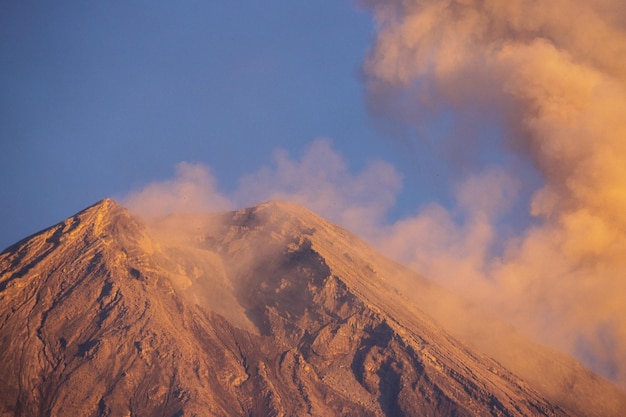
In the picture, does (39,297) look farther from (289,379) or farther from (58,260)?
(289,379)

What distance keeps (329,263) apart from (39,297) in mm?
40940

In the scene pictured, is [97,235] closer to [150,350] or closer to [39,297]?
[39,297]

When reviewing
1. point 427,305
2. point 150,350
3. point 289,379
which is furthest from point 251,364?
point 427,305

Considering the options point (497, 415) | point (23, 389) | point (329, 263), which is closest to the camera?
point (23, 389)

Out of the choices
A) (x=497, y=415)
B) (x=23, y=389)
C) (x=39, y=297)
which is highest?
(x=497, y=415)

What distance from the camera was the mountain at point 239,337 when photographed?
370 feet

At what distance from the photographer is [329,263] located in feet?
459

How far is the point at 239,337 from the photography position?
12888cm

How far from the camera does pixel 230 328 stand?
13025 cm

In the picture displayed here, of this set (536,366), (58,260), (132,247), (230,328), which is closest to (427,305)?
(536,366)

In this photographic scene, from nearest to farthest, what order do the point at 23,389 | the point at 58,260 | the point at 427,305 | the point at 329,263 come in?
1. the point at 23,389
2. the point at 58,260
3. the point at 329,263
4. the point at 427,305

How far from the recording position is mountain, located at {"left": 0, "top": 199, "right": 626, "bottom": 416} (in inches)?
4434

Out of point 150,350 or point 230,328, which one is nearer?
point 150,350

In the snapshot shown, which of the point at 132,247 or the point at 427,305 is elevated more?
the point at 427,305
